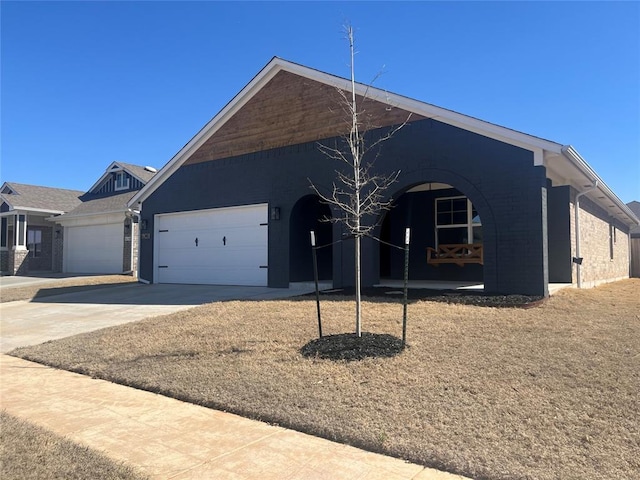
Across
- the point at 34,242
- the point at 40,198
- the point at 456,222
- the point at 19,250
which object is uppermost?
the point at 40,198

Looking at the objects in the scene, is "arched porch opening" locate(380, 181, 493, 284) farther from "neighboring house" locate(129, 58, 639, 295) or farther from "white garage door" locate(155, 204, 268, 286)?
"white garage door" locate(155, 204, 268, 286)

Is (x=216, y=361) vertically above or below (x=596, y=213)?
below

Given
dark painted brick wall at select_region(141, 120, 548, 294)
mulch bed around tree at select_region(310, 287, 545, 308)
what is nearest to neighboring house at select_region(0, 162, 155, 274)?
dark painted brick wall at select_region(141, 120, 548, 294)

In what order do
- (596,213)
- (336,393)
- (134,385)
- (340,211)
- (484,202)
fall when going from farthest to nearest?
(596,213) → (340,211) → (484,202) → (134,385) → (336,393)

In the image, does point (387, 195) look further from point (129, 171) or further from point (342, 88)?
point (129, 171)

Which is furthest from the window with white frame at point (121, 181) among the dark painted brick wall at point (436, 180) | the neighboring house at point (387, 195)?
the dark painted brick wall at point (436, 180)

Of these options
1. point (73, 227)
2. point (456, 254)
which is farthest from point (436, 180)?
point (73, 227)

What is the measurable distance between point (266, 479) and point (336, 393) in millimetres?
1637

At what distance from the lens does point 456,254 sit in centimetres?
1421

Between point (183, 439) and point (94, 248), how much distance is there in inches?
918

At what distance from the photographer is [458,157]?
11.1 meters

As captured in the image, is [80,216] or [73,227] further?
[73,227]

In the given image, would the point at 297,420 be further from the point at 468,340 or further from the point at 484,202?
the point at 484,202

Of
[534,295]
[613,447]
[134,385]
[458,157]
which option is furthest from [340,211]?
[613,447]
